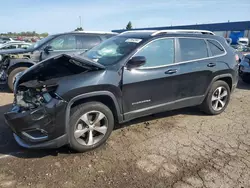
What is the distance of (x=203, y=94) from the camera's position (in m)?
4.77

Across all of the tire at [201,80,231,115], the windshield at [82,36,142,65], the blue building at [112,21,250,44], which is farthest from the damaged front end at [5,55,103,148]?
the blue building at [112,21,250,44]

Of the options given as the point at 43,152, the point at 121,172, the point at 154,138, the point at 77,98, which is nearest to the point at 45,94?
the point at 77,98

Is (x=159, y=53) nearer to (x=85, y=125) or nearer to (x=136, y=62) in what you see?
(x=136, y=62)

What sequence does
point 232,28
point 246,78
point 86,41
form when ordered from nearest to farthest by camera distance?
point 86,41, point 246,78, point 232,28

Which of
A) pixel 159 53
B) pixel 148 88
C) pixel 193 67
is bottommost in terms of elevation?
pixel 148 88

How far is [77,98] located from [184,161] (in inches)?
70.0

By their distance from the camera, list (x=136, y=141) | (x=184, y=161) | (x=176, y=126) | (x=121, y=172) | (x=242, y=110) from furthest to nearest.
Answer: (x=242, y=110)
(x=176, y=126)
(x=136, y=141)
(x=184, y=161)
(x=121, y=172)

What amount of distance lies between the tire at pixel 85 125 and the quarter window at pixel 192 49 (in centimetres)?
184

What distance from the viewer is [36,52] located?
7.04m

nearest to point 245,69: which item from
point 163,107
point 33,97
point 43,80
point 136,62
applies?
point 163,107

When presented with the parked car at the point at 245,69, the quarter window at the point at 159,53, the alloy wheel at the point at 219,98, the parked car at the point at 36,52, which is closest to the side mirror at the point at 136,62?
the quarter window at the point at 159,53

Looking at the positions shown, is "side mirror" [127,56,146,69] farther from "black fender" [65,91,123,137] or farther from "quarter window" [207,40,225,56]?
"quarter window" [207,40,225,56]

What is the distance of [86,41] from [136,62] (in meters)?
4.61

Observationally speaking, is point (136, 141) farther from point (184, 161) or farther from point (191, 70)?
point (191, 70)
